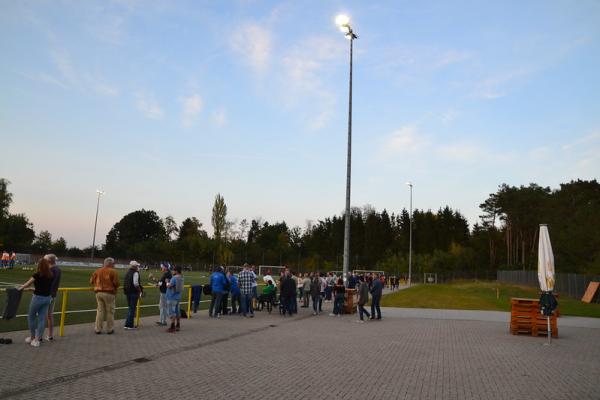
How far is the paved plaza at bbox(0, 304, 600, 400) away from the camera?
24.4ft

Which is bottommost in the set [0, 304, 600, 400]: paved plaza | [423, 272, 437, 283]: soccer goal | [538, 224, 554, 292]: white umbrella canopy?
[0, 304, 600, 400]: paved plaza

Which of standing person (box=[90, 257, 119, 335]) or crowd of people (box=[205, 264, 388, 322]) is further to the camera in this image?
crowd of people (box=[205, 264, 388, 322])

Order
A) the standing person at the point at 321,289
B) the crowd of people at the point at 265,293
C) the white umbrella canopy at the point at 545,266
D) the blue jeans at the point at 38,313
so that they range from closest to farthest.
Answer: the blue jeans at the point at 38,313, the white umbrella canopy at the point at 545,266, the crowd of people at the point at 265,293, the standing person at the point at 321,289

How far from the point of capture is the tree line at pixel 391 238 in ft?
232

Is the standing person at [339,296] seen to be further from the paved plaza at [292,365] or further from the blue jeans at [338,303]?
the paved plaza at [292,365]

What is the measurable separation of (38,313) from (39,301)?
28 centimetres

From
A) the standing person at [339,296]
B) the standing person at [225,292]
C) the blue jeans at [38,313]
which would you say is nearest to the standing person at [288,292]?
the standing person at [339,296]

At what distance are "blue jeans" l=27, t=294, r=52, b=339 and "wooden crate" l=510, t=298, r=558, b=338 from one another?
1323 cm

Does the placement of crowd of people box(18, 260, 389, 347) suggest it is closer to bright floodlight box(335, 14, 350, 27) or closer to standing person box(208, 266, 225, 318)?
standing person box(208, 266, 225, 318)

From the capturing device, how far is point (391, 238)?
4914 inches

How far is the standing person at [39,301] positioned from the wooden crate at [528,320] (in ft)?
43.4

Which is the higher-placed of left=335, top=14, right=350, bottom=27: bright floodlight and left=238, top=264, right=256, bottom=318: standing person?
left=335, top=14, right=350, bottom=27: bright floodlight

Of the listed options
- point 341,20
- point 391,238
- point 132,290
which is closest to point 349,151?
point 341,20

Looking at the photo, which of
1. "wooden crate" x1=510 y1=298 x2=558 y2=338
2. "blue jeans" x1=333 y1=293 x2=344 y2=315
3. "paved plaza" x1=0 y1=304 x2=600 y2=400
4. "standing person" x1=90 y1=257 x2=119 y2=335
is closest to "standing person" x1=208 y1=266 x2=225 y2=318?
"paved plaza" x1=0 y1=304 x2=600 y2=400
